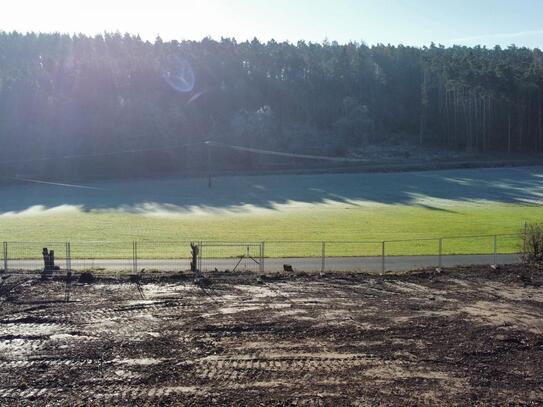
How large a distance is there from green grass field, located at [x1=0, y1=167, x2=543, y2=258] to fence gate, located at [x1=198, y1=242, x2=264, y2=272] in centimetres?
145

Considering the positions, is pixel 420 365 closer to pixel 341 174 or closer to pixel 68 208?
pixel 68 208

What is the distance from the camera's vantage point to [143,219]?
53594mm

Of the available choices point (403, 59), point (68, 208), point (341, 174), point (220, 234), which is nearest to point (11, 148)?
point (68, 208)

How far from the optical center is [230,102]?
12425 cm

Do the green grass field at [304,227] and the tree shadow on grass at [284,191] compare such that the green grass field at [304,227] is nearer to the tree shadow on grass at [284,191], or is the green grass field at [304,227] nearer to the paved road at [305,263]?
the paved road at [305,263]

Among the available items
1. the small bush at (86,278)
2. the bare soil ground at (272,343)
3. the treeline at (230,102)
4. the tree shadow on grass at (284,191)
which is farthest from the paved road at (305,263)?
the treeline at (230,102)

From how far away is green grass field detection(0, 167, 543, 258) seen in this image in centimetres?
3984

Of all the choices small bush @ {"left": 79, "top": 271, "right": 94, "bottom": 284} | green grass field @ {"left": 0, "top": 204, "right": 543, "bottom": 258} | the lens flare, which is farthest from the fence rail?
the lens flare

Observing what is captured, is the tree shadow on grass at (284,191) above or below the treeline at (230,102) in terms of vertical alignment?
below

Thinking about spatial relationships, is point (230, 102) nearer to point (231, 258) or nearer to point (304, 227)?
point (304, 227)

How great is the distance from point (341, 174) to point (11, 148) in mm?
55681

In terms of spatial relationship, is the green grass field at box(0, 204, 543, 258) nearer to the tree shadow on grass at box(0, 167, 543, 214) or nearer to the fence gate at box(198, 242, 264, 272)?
the fence gate at box(198, 242, 264, 272)

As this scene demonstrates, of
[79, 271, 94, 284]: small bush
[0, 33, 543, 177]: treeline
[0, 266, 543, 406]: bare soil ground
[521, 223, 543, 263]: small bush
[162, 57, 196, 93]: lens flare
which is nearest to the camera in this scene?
[0, 266, 543, 406]: bare soil ground

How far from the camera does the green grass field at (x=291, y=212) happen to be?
39.8 metres
